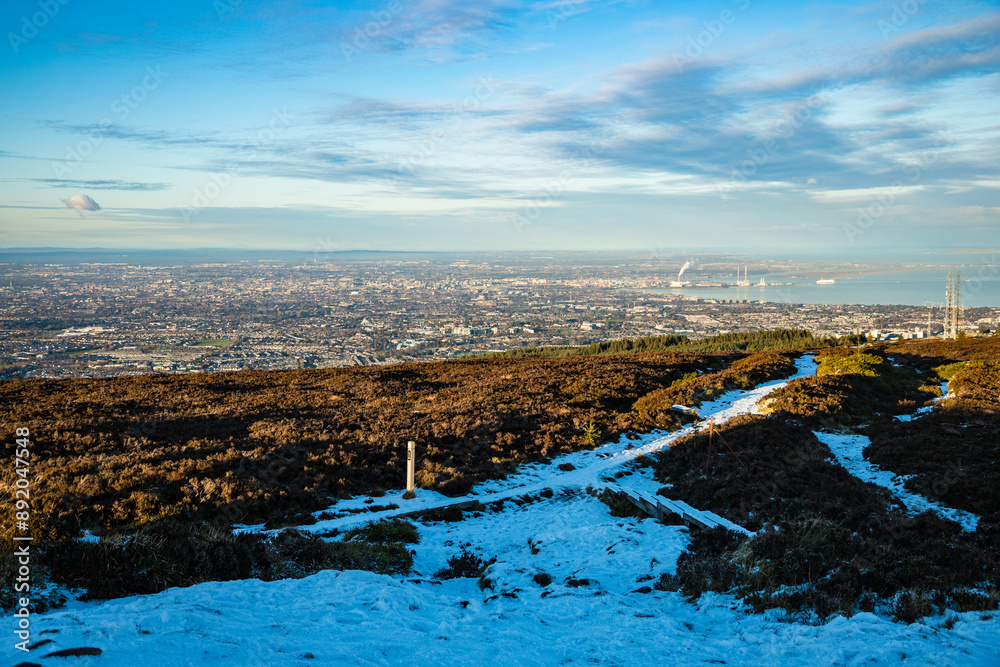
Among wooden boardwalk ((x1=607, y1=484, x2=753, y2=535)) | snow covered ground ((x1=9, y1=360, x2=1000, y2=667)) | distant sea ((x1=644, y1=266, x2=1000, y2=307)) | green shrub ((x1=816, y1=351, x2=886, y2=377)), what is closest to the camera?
snow covered ground ((x1=9, y1=360, x2=1000, y2=667))

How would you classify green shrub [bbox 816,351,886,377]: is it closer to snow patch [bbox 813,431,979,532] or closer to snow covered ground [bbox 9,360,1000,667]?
snow patch [bbox 813,431,979,532]

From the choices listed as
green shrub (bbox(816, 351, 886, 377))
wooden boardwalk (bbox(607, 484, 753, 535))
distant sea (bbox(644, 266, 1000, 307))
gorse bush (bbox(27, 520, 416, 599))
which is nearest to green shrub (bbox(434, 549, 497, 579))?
gorse bush (bbox(27, 520, 416, 599))

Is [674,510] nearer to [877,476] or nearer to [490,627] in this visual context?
[877,476]

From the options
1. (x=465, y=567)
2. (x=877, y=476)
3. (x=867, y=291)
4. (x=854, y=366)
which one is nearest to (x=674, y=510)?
(x=465, y=567)

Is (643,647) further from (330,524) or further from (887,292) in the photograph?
(887,292)

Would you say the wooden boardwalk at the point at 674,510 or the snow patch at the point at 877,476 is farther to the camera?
the wooden boardwalk at the point at 674,510

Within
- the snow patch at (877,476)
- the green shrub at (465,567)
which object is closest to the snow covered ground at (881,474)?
the snow patch at (877,476)

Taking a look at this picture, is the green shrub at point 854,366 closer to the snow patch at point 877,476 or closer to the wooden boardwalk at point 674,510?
the snow patch at point 877,476

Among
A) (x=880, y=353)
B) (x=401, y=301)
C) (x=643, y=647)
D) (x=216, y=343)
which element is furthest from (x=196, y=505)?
(x=401, y=301)
